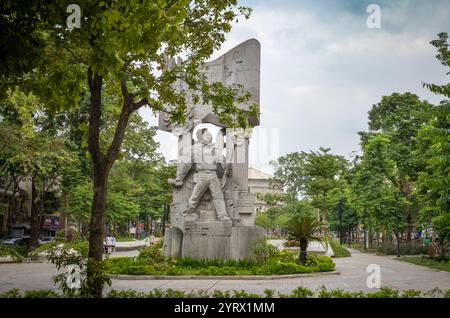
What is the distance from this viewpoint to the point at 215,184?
17594mm

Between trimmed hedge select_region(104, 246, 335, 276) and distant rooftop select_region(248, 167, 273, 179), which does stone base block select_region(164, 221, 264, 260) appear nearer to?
trimmed hedge select_region(104, 246, 335, 276)

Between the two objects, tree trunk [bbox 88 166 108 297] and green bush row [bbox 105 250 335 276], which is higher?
tree trunk [bbox 88 166 108 297]

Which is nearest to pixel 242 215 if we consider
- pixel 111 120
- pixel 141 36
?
pixel 141 36

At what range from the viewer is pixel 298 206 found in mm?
56312

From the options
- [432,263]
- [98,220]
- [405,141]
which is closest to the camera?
[98,220]

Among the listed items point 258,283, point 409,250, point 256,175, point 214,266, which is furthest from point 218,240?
point 256,175

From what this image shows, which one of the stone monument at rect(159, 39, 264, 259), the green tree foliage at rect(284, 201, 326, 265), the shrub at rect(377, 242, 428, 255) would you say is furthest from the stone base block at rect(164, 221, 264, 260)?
the shrub at rect(377, 242, 428, 255)

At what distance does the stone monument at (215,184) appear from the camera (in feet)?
55.9

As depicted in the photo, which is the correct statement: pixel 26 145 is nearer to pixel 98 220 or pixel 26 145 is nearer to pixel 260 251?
pixel 260 251

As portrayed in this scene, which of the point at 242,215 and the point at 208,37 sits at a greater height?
the point at 208,37

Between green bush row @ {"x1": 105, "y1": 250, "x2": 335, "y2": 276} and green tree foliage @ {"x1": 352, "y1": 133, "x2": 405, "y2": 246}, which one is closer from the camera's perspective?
green bush row @ {"x1": 105, "y1": 250, "x2": 335, "y2": 276}

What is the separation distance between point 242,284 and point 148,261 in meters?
4.74

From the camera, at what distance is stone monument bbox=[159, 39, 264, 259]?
1703 cm
